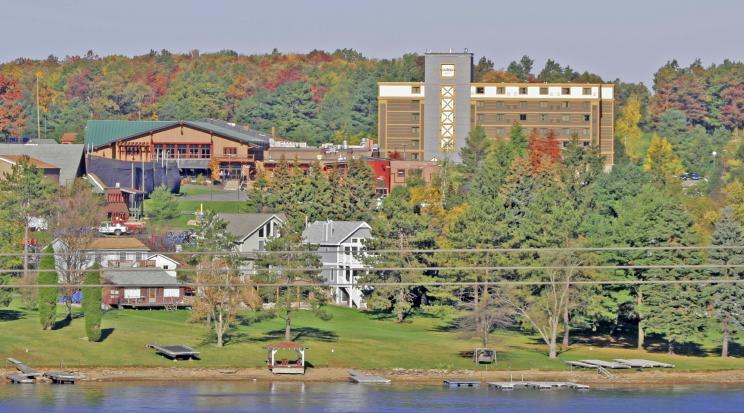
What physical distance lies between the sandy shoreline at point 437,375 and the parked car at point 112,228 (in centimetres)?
3691

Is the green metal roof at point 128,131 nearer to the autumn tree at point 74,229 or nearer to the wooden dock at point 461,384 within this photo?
the autumn tree at point 74,229

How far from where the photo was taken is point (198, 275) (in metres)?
104

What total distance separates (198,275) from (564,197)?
3254 cm

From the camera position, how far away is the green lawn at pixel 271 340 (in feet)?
324

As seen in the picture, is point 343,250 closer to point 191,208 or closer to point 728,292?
point 728,292

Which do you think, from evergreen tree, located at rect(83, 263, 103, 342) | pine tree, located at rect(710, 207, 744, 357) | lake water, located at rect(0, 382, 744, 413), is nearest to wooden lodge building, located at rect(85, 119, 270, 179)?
evergreen tree, located at rect(83, 263, 103, 342)

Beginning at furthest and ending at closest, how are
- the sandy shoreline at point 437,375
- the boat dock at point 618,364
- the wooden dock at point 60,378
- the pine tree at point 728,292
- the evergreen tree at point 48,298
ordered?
the pine tree at point 728,292 < the boat dock at point 618,364 < the evergreen tree at point 48,298 < the sandy shoreline at point 437,375 < the wooden dock at point 60,378

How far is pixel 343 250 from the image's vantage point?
122m

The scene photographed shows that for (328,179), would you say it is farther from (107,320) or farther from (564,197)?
(107,320)

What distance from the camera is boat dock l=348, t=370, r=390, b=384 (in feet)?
320

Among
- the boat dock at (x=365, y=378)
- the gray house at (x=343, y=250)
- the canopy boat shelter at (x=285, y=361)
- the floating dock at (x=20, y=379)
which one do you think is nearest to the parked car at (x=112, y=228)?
the gray house at (x=343, y=250)

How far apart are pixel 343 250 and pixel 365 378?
2514 centimetres

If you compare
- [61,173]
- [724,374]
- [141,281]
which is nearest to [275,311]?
[141,281]

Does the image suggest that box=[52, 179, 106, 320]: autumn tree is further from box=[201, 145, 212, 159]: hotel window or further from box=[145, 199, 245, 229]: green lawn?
box=[201, 145, 212, 159]: hotel window
